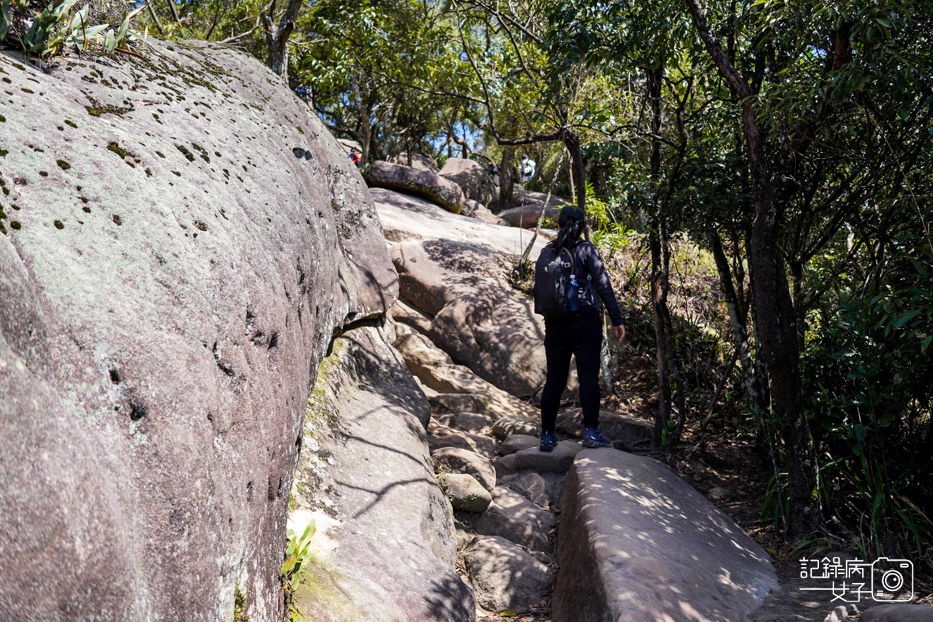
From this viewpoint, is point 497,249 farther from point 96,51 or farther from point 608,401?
point 96,51

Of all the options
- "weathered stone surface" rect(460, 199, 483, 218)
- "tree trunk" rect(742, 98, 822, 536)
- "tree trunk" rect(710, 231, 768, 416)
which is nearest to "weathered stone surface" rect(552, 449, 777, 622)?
"tree trunk" rect(742, 98, 822, 536)

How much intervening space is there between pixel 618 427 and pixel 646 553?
10.1ft

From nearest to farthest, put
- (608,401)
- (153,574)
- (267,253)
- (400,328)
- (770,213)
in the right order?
(153,574) → (267,253) → (770,213) → (608,401) → (400,328)

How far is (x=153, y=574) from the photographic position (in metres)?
1.83

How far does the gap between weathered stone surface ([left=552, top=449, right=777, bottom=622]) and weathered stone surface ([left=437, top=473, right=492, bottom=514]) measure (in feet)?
1.95

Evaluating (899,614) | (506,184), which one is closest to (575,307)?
(899,614)

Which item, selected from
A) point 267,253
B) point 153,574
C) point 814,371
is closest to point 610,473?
point 814,371

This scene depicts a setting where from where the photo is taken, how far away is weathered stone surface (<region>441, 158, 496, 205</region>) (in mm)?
19422

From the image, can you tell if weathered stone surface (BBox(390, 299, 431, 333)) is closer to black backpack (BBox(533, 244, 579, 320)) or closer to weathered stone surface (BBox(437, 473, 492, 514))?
black backpack (BBox(533, 244, 579, 320))

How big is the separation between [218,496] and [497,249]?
8392 millimetres

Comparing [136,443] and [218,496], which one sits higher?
[136,443]

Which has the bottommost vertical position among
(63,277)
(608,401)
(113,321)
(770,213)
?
(608,401)

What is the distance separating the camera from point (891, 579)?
351 centimetres

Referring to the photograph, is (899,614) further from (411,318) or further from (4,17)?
(411,318)
